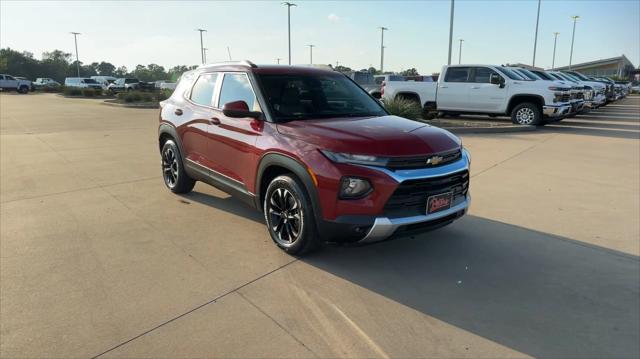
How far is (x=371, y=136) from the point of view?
150 inches

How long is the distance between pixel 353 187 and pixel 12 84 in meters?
54.3

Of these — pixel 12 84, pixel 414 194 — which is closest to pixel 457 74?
pixel 414 194

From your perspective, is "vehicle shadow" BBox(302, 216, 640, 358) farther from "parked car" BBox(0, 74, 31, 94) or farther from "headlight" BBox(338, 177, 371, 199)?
"parked car" BBox(0, 74, 31, 94)

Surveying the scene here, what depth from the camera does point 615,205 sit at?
5.94 m

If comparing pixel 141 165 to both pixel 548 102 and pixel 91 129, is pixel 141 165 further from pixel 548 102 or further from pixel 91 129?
pixel 548 102

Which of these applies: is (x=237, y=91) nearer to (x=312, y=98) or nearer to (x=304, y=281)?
(x=312, y=98)

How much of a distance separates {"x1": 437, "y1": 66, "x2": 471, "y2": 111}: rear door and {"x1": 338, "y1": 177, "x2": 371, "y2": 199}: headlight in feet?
40.6

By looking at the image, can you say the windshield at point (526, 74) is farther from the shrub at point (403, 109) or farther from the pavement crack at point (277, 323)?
the pavement crack at point (277, 323)

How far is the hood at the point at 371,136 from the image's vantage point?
12.1 feet

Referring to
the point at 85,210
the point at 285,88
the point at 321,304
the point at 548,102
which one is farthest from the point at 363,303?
the point at 548,102

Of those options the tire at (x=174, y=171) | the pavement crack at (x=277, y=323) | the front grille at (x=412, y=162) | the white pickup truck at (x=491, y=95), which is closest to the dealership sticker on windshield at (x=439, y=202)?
the front grille at (x=412, y=162)

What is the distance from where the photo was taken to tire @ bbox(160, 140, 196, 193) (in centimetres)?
615

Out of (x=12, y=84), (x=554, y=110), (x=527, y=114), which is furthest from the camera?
(x=12, y=84)

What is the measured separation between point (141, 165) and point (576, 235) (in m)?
7.18
